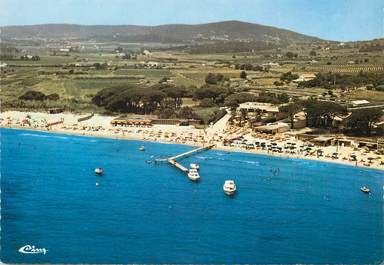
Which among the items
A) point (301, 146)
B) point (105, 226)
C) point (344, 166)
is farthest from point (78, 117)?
point (105, 226)

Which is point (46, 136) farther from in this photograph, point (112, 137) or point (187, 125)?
point (187, 125)

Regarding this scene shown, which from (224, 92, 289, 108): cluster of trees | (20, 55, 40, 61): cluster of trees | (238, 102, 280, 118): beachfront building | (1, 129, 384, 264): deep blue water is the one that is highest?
(20, 55, 40, 61): cluster of trees

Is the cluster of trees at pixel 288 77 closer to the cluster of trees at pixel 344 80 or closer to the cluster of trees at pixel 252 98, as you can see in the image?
the cluster of trees at pixel 344 80

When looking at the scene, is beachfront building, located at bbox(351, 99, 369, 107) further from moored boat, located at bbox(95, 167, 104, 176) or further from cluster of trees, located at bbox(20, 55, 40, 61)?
cluster of trees, located at bbox(20, 55, 40, 61)

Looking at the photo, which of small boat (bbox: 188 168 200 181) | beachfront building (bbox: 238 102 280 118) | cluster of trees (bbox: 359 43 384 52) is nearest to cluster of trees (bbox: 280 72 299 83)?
cluster of trees (bbox: 359 43 384 52)

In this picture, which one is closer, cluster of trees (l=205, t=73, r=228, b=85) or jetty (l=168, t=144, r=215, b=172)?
jetty (l=168, t=144, r=215, b=172)

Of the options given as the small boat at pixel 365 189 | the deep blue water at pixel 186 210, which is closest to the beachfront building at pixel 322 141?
the deep blue water at pixel 186 210

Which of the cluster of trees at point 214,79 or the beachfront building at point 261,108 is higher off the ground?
the cluster of trees at point 214,79
